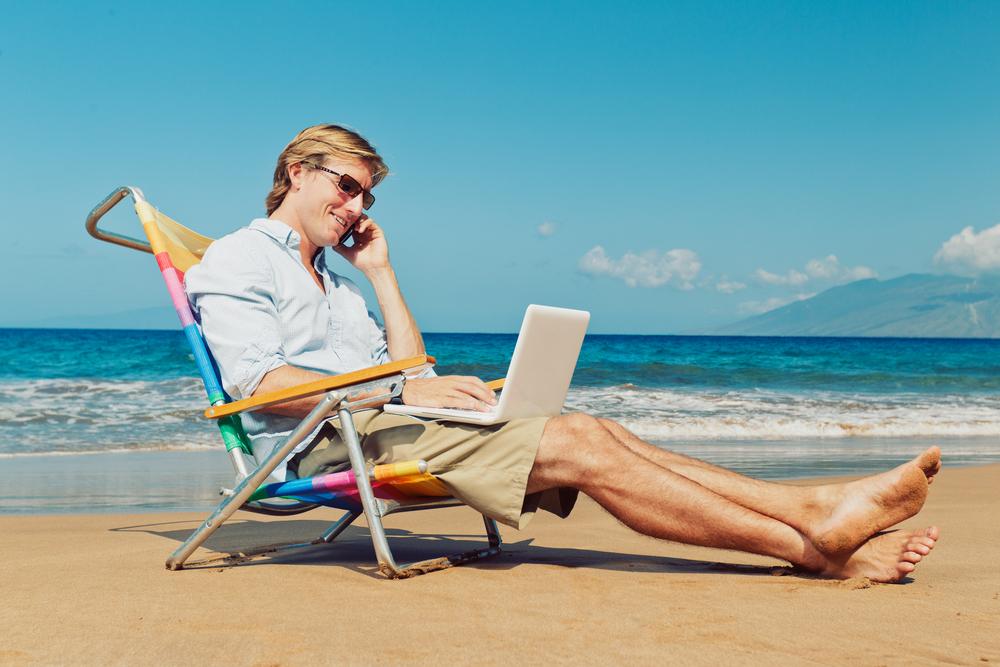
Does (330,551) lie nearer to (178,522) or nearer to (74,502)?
(178,522)

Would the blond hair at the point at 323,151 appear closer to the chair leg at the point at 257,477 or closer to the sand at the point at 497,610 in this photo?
the chair leg at the point at 257,477

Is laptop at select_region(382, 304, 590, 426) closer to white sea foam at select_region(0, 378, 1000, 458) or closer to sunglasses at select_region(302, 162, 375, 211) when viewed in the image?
sunglasses at select_region(302, 162, 375, 211)

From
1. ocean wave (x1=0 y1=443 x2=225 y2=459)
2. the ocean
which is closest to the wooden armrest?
the ocean

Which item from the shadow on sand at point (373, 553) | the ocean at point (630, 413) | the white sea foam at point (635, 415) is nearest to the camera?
the shadow on sand at point (373, 553)

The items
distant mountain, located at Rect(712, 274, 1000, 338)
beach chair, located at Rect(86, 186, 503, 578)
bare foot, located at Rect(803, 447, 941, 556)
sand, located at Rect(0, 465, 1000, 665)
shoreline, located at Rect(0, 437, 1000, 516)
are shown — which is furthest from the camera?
distant mountain, located at Rect(712, 274, 1000, 338)

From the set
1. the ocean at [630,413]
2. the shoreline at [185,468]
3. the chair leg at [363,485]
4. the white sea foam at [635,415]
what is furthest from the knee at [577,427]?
the white sea foam at [635,415]

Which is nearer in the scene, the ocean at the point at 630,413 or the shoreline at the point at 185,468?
the shoreline at the point at 185,468

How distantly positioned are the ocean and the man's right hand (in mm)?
2763

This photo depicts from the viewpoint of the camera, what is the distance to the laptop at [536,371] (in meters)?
2.81

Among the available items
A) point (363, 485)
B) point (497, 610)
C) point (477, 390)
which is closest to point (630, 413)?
point (477, 390)

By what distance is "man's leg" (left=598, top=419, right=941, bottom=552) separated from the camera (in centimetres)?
268

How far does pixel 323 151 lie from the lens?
3.54 meters

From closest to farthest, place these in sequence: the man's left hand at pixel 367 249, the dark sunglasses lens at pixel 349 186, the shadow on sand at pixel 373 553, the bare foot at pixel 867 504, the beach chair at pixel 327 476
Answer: the bare foot at pixel 867 504 < the beach chair at pixel 327 476 < the shadow on sand at pixel 373 553 < the dark sunglasses lens at pixel 349 186 < the man's left hand at pixel 367 249

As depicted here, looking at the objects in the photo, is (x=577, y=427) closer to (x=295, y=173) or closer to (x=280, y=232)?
(x=280, y=232)
